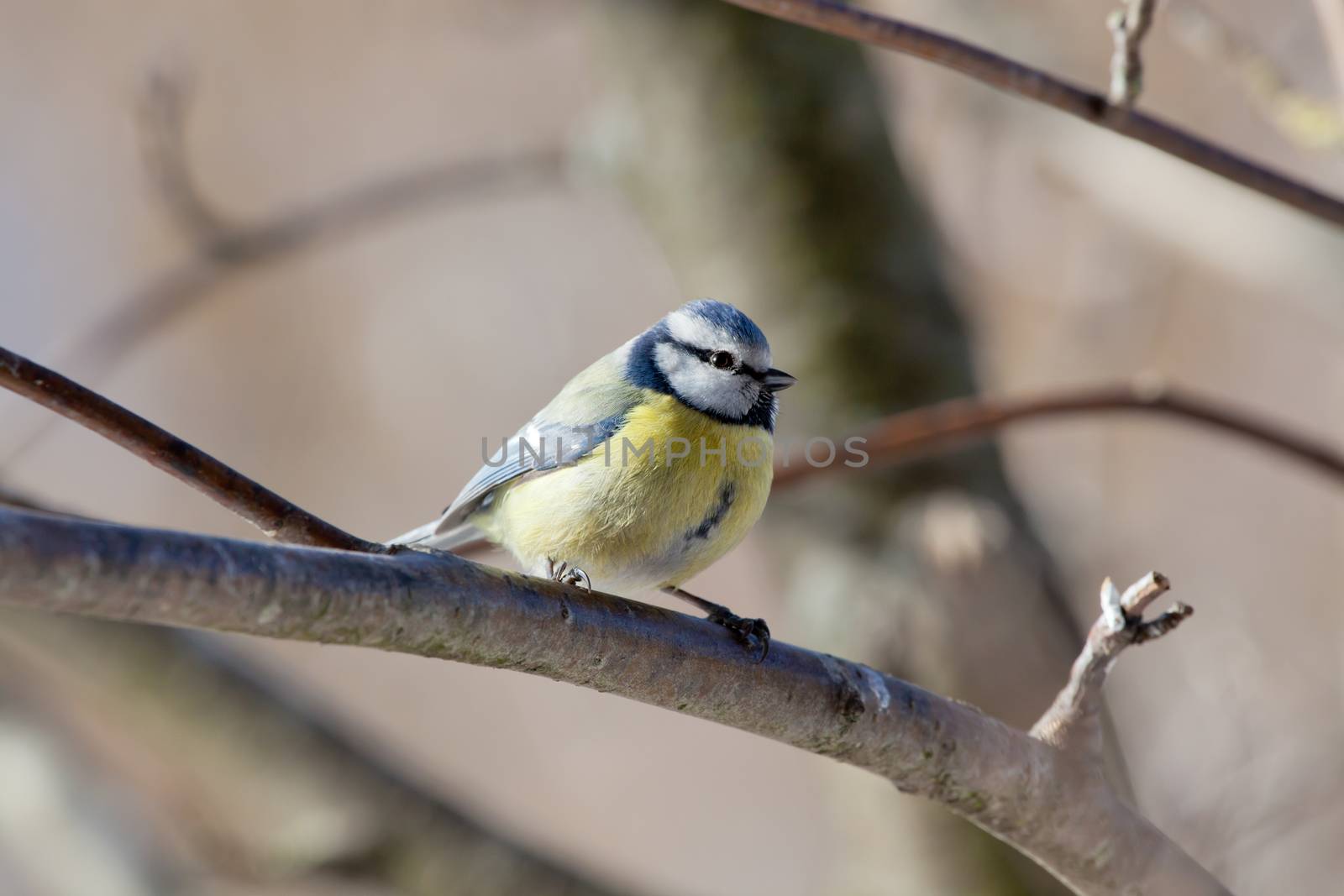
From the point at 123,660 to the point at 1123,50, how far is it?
1865 millimetres

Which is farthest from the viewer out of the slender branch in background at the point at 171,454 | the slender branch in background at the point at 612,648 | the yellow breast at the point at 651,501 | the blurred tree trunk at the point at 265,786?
the blurred tree trunk at the point at 265,786

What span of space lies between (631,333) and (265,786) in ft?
7.10

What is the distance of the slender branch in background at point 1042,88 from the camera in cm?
122

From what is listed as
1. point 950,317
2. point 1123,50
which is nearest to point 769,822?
point 950,317

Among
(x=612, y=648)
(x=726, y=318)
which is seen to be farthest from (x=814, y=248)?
(x=612, y=648)

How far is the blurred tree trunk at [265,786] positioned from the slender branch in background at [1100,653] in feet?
3.62

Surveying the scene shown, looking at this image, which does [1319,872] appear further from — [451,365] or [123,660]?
[451,365]

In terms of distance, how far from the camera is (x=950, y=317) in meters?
2.77

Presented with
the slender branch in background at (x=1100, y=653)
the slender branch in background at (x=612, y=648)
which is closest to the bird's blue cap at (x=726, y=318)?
the slender branch in background at (x=612, y=648)

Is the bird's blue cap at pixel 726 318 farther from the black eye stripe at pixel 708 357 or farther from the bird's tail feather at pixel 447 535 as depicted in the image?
the bird's tail feather at pixel 447 535

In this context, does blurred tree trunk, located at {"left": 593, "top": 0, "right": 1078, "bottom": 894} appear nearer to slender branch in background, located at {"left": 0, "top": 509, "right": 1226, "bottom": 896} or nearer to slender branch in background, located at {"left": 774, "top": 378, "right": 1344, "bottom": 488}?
slender branch in background, located at {"left": 774, "top": 378, "right": 1344, "bottom": 488}

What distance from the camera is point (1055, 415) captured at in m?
1.77

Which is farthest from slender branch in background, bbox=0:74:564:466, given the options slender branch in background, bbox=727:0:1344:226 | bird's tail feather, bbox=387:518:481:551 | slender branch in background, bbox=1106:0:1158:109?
slender branch in background, bbox=1106:0:1158:109

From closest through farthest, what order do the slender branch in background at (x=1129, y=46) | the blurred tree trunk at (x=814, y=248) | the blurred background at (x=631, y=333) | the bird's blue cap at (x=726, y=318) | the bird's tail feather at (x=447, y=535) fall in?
the slender branch in background at (x=1129, y=46) → the bird's blue cap at (x=726, y=318) → the bird's tail feather at (x=447, y=535) → the blurred background at (x=631, y=333) → the blurred tree trunk at (x=814, y=248)
